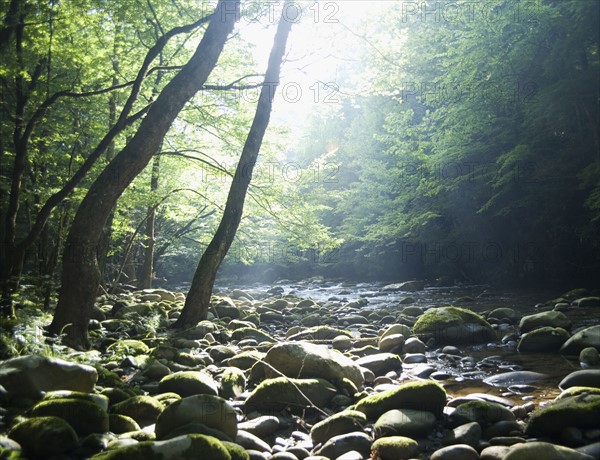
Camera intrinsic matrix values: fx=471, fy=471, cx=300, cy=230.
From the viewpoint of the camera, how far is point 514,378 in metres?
4.98

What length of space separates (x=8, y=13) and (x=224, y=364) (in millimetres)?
6534

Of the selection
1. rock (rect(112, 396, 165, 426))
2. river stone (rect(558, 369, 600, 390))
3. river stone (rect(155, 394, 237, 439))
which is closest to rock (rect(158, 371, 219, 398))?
rock (rect(112, 396, 165, 426))

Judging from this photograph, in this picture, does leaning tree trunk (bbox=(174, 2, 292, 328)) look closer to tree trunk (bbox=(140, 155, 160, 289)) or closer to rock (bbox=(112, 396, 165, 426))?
tree trunk (bbox=(140, 155, 160, 289))

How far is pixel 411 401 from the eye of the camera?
154 inches

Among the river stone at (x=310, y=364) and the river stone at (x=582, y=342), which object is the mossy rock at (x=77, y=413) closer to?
the river stone at (x=310, y=364)

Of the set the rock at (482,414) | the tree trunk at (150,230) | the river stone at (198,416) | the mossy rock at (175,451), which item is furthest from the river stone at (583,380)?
the tree trunk at (150,230)

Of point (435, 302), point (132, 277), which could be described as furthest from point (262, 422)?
point (132, 277)

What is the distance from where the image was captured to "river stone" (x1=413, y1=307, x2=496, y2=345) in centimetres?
713

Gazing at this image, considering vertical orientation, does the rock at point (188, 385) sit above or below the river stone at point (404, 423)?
above

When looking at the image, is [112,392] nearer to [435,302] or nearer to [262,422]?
[262,422]

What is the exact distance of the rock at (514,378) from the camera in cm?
488

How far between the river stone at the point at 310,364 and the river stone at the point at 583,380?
1.94 metres

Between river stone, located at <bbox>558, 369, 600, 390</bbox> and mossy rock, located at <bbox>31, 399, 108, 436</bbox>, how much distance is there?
13.4 ft

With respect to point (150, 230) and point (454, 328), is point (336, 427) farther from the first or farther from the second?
point (150, 230)
